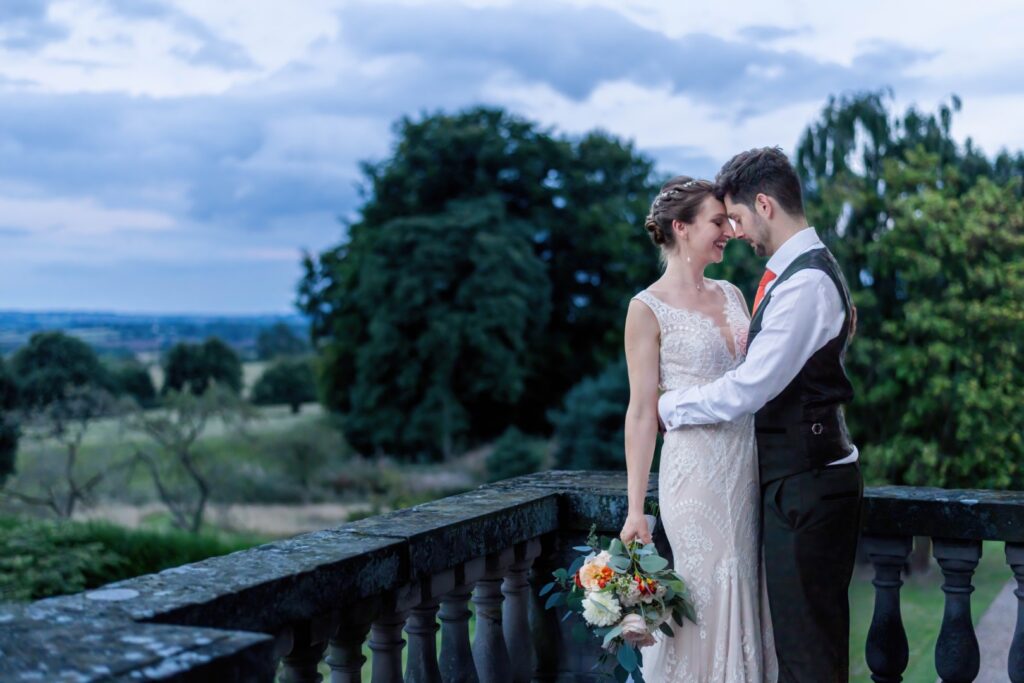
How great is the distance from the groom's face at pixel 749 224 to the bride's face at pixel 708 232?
0.19 feet

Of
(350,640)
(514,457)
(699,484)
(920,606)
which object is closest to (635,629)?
(699,484)

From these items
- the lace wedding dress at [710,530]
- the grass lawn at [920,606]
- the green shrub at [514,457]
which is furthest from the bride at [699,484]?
the green shrub at [514,457]

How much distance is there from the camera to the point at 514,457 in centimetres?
2997

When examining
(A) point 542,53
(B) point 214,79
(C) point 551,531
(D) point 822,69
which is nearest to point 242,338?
(B) point 214,79

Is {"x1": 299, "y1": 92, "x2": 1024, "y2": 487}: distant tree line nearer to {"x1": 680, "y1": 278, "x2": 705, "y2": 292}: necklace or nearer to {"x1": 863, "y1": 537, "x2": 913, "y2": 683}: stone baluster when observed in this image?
{"x1": 863, "y1": 537, "x2": 913, "y2": 683}: stone baluster

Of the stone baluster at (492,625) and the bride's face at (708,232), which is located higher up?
the bride's face at (708,232)

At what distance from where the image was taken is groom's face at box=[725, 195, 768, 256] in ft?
10.2

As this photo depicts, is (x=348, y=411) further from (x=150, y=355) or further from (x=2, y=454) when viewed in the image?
(x=2, y=454)

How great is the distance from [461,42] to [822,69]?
16176mm

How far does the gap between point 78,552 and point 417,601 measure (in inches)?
895

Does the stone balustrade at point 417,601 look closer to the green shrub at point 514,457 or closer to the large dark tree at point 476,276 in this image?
the green shrub at point 514,457

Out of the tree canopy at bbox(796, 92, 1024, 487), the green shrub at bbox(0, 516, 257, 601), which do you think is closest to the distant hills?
the green shrub at bbox(0, 516, 257, 601)

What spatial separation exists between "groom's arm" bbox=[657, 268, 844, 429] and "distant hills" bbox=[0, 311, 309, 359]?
33.2 metres

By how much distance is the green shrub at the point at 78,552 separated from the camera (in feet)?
75.4
